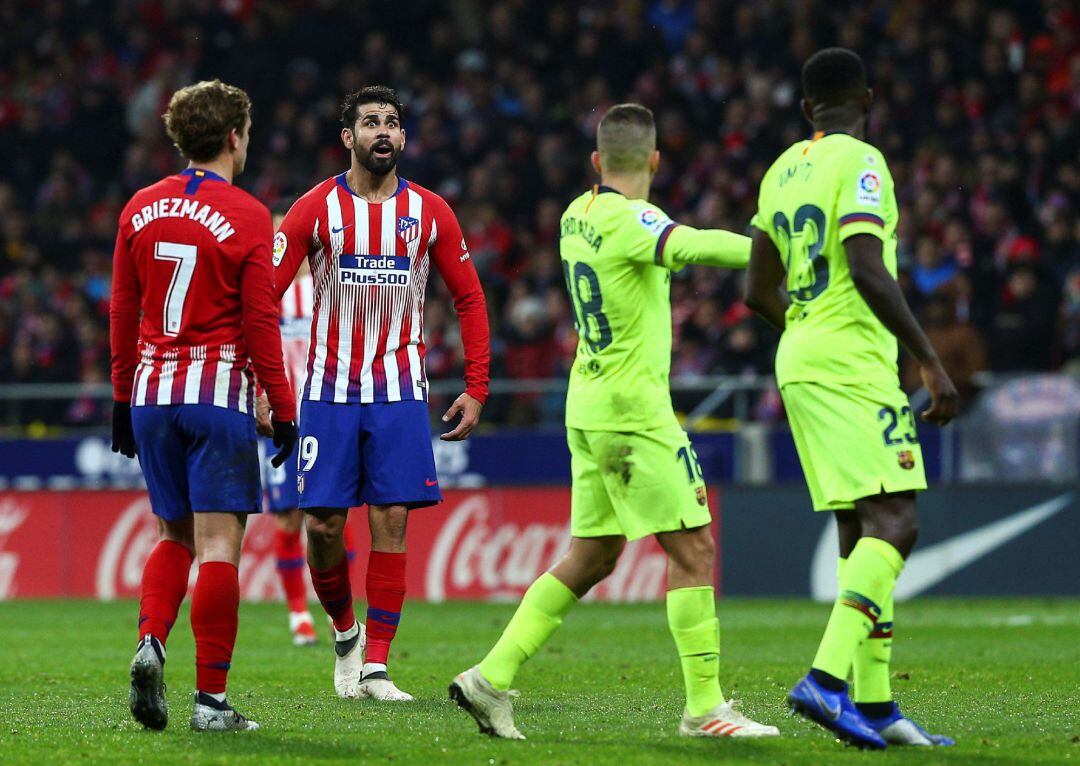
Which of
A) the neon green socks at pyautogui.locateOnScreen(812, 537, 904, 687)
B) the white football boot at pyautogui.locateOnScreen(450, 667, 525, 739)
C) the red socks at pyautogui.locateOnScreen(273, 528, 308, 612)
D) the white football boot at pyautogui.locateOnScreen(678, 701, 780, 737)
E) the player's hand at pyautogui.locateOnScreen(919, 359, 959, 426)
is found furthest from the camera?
the red socks at pyautogui.locateOnScreen(273, 528, 308, 612)

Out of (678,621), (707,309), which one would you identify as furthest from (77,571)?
(678,621)

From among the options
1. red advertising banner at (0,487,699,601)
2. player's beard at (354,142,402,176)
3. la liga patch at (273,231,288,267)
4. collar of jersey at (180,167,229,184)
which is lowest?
red advertising banner at (0,487,699,601)

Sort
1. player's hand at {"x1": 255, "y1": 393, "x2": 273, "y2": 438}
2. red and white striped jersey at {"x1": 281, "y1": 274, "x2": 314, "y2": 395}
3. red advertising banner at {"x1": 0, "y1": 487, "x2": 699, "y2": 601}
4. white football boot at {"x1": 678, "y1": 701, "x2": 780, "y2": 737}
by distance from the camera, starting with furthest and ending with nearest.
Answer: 1. red advertising banner at {"x1": 0, "y1": 487, "x2": 699, "y2": 601}
2. red and white striped jersey at {"x1": 281, "y1": 274, "x2": 314, "y2": 395}
3. player's hand at {"x1": 255, "y1": 393, "x2": 273, "y2": 438}
4. white football boot at {"x1": 678, "y1": 701, "x2": 780, "y2": 737}

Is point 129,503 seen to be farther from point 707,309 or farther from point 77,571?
point 707,309

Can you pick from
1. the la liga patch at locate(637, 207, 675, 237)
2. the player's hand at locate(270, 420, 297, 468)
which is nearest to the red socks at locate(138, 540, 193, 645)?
the player's hand at locate(270, 420, 297, 468)

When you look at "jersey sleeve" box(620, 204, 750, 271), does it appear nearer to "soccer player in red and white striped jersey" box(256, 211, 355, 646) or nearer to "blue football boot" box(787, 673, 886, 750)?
"blue football boot" box(787, 673, 886, 750)

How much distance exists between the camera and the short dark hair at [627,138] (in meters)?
6.26

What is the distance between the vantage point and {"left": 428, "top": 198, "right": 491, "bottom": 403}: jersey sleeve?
7.87 m

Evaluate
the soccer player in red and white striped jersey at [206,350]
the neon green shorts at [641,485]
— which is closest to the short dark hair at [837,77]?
the neon green shorts at [641,485]

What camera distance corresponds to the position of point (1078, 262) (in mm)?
16172

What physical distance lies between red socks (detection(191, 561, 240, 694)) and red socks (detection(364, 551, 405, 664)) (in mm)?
1499

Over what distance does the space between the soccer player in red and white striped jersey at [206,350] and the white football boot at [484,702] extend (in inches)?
32.1

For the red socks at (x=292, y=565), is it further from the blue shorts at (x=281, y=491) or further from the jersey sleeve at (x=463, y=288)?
the jersey sleeve at (x=463, y=288)

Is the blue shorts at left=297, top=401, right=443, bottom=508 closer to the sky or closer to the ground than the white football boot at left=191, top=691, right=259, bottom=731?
closer to the sky
